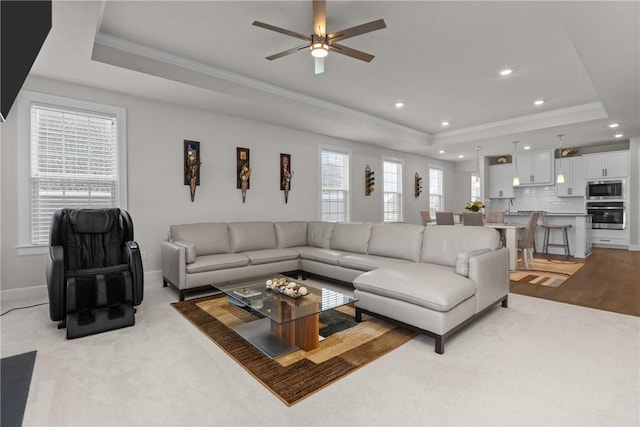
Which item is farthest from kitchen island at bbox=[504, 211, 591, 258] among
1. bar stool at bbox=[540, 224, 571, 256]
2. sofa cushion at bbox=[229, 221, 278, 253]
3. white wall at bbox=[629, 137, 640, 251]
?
sofa cushion at bbox=[229, 221, 278, 253]

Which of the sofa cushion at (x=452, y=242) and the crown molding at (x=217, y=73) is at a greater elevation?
the crown molding at (x=217, y=73)

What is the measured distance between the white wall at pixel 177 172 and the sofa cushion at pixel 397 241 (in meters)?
2.23

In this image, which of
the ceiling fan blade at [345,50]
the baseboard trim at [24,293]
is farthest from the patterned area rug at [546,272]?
the baseboard trim at [24,293]

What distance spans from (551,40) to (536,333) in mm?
3004

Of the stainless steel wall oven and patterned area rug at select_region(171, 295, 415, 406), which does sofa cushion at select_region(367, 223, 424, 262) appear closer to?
patterned area rug at select_region(171, 295, 415, 406)

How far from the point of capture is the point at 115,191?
4.30 meters

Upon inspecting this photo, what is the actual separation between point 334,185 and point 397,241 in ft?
10.3

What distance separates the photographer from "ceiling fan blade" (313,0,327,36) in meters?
2.61

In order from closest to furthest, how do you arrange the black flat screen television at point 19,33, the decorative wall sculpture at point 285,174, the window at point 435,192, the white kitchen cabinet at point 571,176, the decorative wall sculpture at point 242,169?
the black flat screen television at point 19,33 < the decorative wall sculpture at point 242,169 < the decorative wall sculpture at point 285,174 < the white kitchen cabinet at point 571,176 < the window at point 435,192

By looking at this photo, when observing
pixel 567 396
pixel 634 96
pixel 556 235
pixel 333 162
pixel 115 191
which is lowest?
pixel 567 396

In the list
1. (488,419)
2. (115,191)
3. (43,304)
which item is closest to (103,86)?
(115,191)

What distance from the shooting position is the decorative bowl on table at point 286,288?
276cm

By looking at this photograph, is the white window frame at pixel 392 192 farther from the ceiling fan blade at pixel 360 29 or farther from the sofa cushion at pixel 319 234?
the ceiling fan blade at pixel 360 29

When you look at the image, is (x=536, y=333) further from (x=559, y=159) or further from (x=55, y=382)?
(x=559, y=159)
